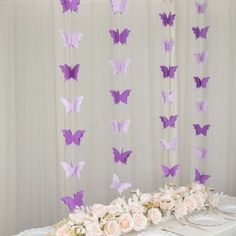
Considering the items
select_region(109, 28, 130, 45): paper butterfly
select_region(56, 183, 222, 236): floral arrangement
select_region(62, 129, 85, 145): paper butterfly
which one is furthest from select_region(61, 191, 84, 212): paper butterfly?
select_region(109, 28, 130, 45): paper butterfly

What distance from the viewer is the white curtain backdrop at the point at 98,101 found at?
324cm

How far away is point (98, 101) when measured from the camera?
3594mm

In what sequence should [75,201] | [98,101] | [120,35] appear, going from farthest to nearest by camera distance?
1. [98,101]
2. [120,35]
3. [75,201]

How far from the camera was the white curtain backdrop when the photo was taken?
324 cm

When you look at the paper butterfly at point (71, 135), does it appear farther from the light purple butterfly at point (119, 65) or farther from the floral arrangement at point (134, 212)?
the light purple butterfly at point (119, 65)

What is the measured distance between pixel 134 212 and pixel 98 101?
1.46 metres

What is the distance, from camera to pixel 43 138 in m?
3.35

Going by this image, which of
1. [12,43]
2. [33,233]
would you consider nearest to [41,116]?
[12,43]

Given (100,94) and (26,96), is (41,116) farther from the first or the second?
(100,94)

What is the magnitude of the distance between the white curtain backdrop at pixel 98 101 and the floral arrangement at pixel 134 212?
38.0 inches

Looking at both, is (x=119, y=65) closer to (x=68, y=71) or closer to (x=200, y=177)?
(x=68, y=71)

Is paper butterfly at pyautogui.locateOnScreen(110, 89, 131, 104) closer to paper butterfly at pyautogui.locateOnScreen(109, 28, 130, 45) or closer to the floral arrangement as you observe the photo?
paper butterfly at pyautogui.locateOnScreen(109, 28, 130, 45)

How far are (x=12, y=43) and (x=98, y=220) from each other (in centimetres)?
171

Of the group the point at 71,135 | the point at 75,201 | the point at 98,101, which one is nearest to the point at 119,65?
the point at 71,135
